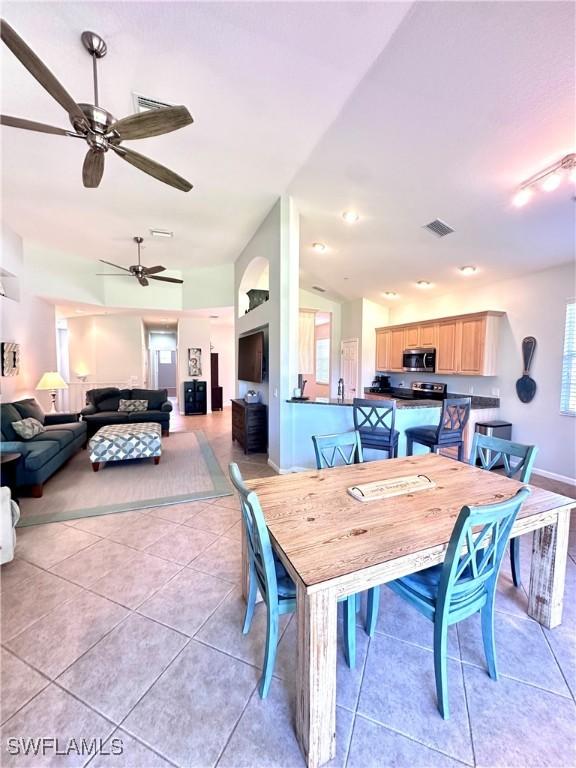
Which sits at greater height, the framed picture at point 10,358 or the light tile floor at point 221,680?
the framed picture at point 10,358

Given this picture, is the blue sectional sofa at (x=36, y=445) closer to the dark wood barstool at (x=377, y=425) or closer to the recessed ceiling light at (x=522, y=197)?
the dark wood barstool at (x=377, y=425)

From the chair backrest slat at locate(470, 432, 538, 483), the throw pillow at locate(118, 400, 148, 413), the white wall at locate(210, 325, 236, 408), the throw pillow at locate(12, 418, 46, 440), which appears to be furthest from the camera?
the white wall at locate(210, 325, 236, 408)

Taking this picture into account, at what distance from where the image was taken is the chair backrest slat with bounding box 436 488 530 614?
118 cm

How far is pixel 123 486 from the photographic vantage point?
3.76 m

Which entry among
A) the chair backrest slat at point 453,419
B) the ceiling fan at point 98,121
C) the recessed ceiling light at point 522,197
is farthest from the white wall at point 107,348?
the recessed ceiling light at point 522,197

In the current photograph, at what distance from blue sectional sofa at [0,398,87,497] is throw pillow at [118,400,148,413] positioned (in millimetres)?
1430

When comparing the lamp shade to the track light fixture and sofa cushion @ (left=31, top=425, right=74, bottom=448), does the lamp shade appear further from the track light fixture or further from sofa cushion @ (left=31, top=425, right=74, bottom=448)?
the track light fixture

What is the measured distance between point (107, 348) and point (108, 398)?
245 cm

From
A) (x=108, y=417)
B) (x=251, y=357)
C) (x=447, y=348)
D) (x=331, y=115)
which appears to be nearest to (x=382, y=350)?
(x=447, y=348)

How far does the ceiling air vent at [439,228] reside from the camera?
372 cm

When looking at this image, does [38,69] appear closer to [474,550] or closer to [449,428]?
[474,550]

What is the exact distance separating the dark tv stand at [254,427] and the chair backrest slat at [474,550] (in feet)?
12.2

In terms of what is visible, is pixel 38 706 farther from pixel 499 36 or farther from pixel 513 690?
pixel 499 36

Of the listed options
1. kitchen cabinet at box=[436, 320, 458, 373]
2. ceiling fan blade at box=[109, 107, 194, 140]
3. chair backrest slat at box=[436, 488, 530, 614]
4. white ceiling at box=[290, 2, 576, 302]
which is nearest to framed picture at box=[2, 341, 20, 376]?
ceiling fan blade at box=[109, 107, 194, 140]
